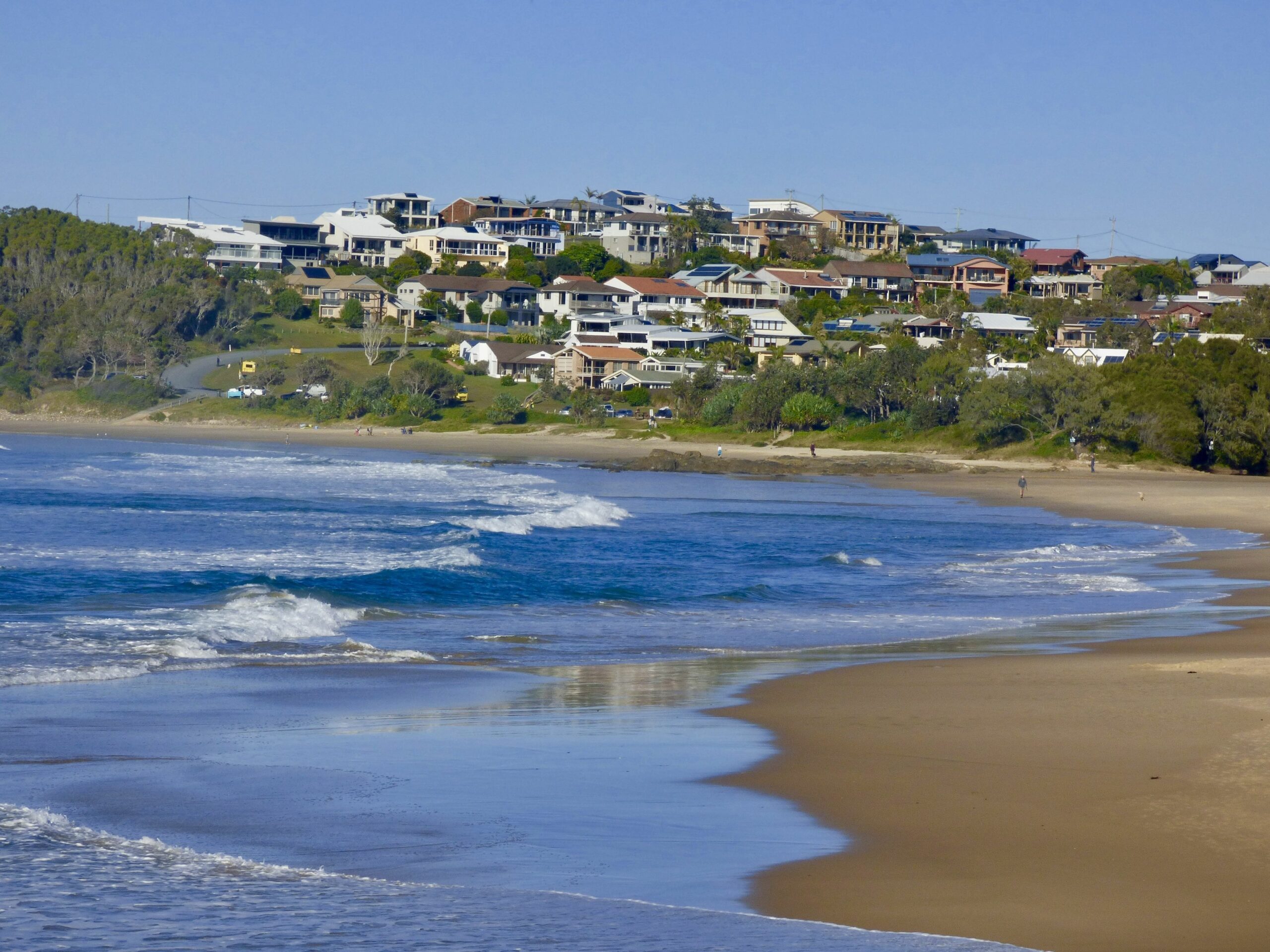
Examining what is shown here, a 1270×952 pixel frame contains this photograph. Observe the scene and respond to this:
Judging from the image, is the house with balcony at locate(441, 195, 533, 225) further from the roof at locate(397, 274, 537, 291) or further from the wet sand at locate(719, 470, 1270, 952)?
the wet sand at locate(719, 470, 1270, 952)

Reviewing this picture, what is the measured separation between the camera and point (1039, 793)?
30.6 ft

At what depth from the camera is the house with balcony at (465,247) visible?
129 m

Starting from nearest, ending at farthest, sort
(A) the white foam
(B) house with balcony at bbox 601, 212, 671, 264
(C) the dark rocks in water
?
(A) the white foam < (C) the dark rocks in water < (B) house with balcony at bbox 601, 212, 671, 264

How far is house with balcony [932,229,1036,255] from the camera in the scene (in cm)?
14438

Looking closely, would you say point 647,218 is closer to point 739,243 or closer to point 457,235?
point 739,243

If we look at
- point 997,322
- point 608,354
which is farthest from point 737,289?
point 608,354

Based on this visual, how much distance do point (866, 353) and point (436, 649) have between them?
239ft

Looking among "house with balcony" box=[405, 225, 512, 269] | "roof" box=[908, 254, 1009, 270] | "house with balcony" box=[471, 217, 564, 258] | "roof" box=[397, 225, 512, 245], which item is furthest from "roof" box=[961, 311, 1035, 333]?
"roof" box=[397, 225, 512, 245]

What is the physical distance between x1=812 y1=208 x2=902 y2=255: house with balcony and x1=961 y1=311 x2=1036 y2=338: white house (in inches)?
1672

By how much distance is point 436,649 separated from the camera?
17.3m

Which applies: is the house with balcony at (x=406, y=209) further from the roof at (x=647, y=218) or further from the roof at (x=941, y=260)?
the roof at (x=941, y=260)

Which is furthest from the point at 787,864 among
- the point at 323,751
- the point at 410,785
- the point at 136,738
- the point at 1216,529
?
the point at 1216,529

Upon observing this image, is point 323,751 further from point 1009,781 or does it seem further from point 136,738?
point 1009,781

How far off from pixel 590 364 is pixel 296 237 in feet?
177
